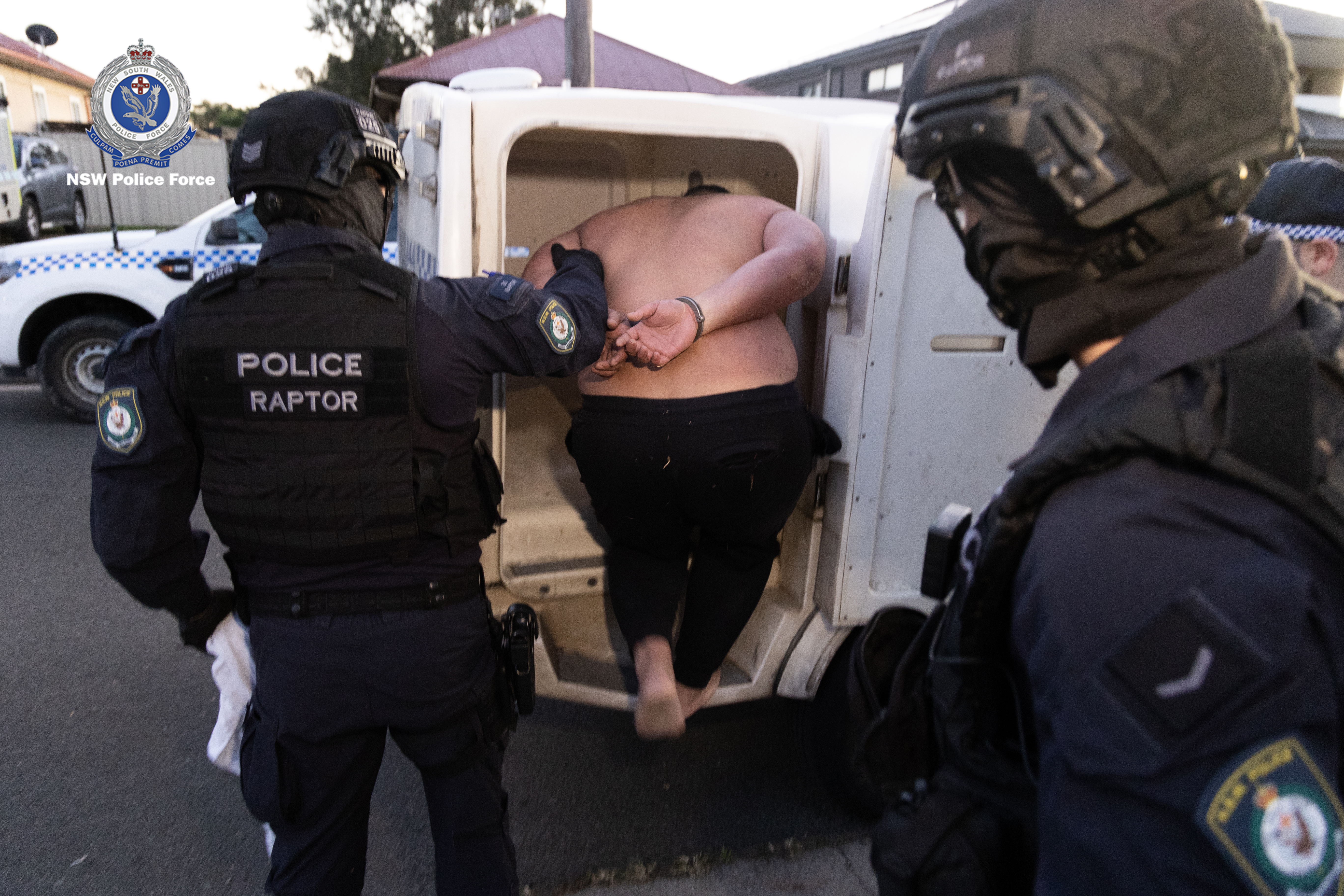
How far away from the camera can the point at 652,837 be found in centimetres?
246

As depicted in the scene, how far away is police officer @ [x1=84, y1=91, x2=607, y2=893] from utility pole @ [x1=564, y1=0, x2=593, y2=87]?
384 centimetres

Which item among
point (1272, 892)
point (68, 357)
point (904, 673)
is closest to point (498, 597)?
point (904, 673)

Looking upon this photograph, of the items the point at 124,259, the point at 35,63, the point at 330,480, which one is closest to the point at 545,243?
the point at 330,480

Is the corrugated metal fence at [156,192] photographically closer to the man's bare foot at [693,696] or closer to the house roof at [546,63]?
the house roof at [546,63]

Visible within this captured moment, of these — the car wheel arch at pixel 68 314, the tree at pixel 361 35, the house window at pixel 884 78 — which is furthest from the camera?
the tree at pixel 361 35

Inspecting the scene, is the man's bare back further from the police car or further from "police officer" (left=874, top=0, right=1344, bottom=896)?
the police car

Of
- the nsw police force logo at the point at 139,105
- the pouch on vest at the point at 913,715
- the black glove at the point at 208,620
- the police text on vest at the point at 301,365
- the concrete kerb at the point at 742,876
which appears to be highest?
the nsw police force logo at the point at 139,105

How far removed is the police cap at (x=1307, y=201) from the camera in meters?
2.59

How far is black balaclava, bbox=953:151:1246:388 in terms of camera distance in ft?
2.92

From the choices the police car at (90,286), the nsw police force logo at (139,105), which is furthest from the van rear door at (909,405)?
the nsw police force logo at (139,105)

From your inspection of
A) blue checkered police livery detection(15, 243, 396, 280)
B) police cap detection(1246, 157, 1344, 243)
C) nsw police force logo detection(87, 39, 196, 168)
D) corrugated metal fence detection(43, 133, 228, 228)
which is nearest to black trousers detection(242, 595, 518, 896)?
police cap detection(1246, 157, 1344, 243)

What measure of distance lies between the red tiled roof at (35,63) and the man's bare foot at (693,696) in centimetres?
3186

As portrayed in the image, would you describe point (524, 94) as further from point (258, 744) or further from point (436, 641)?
point (258, 744)

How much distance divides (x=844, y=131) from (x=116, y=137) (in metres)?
11.0
